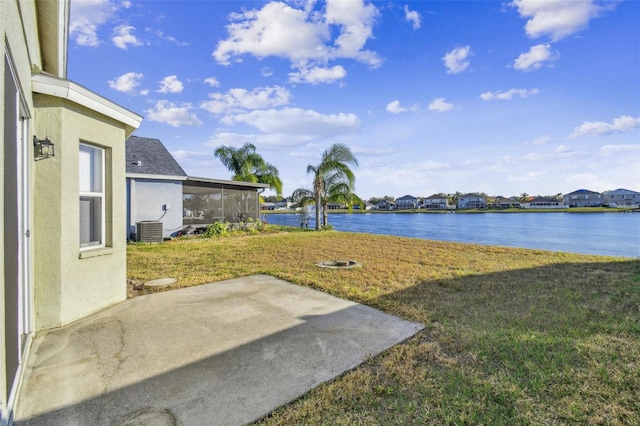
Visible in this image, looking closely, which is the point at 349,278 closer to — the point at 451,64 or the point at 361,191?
the point at 451,64

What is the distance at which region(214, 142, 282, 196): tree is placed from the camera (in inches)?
998

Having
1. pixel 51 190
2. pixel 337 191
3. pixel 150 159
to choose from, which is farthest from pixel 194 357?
pixel 337 191

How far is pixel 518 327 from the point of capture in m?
3.36

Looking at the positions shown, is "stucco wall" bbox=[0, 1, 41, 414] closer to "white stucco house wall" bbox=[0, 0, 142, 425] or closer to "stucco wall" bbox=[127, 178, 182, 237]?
"white stucco house wall" bbox=[0, 0, 142, 425]

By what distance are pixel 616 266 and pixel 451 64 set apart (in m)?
8.73

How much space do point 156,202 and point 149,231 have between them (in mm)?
1421

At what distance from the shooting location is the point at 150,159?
1254 cm

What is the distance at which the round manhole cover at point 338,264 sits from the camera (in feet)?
22.6

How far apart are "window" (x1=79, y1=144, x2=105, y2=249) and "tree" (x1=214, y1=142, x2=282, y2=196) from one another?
21025mm

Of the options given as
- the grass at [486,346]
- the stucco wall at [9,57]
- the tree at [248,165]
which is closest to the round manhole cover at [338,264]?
the grass at [486,346]

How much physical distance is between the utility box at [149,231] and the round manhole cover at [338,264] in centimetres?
728

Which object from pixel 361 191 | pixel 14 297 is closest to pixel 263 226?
pixel 361 191

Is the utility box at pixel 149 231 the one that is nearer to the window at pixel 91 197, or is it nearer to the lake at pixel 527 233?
the window at pixel 91 197

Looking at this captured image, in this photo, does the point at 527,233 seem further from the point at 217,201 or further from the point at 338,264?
the point at 217,201
